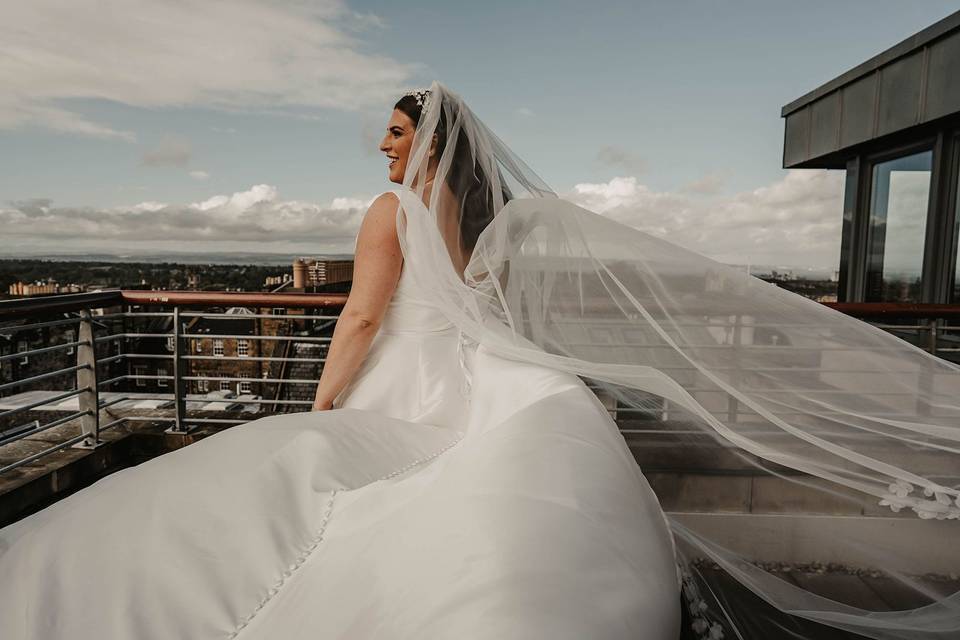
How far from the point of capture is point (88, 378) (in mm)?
2844

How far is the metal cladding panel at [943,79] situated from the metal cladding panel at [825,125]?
4.40ft

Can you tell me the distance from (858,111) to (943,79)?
1.14 m

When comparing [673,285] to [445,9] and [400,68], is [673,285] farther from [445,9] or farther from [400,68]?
[400,68]

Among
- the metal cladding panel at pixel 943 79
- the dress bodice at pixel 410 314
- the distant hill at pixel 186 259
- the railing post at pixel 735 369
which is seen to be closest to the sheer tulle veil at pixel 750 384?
the railing post at pixel 735 369

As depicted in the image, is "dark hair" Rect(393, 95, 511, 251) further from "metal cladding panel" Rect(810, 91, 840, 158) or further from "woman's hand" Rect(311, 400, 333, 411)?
A: "metal cladding panel" Rect(810, 91, 840, 158)

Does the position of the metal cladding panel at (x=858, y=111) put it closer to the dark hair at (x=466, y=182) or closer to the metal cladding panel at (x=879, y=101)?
the metal cladding panel at (x=879, y=101)

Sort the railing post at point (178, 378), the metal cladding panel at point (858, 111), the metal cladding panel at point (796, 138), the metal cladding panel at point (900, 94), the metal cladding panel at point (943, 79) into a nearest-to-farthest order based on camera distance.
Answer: the railing post at point (178, 378) → the metal cladding panel at point (943, 79) → the metal cladding panel at point (900, 94) → the metal cladding panel at point (858, 111) → the metal cladding panel at point (796, 138)

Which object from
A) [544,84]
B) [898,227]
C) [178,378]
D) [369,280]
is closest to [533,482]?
[369,280]

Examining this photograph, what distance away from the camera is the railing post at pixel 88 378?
9.30 feet

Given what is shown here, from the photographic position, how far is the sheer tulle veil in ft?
2.62

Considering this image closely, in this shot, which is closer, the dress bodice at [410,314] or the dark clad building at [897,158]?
the dress bodice at [410,314]

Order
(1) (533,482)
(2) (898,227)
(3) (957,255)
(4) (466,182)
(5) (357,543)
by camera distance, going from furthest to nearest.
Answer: (2) (898,227) < (3) (957,255) < (4) (466,182) < (5) (357,543) < (1) (533,482)

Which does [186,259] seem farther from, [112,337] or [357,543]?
[357,543]

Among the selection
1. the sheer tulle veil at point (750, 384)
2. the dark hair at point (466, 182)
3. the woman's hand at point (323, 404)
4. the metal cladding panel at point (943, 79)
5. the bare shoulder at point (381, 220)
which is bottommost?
the woman's hand at point (323, 404)
